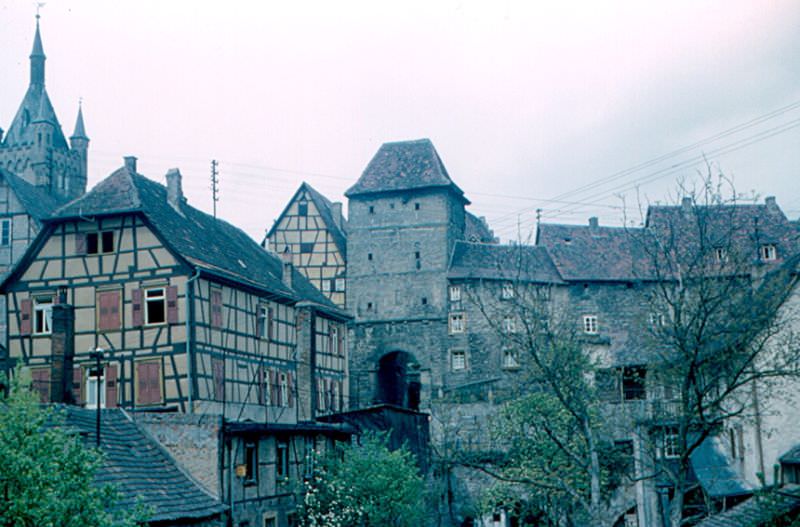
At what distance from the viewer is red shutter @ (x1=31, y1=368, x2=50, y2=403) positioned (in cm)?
3178

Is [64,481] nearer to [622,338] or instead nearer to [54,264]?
[54,264]

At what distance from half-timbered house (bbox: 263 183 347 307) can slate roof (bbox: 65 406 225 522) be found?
30152 millimetres

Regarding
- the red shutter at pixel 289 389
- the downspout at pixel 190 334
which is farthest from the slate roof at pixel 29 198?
the downspout at pixel 190 334

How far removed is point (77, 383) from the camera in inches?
1250

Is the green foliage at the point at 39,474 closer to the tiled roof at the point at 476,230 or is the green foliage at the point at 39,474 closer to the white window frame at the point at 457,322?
the white window frame at the point at 457,322

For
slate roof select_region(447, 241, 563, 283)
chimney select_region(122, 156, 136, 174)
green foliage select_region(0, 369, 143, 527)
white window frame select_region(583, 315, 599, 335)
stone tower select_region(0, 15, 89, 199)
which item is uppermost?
stone tower select_region(0, 15, 89, 199)

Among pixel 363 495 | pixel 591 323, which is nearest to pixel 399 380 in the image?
pixel 591 323

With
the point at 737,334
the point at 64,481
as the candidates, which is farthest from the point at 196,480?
the point at 737,334

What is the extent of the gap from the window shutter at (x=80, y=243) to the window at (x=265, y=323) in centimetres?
666

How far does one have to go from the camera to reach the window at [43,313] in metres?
32.8

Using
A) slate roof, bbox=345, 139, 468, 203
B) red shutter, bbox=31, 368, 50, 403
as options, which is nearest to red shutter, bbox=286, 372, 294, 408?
red shutter, bbox=31, 368, 50, 403

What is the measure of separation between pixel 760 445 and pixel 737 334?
344 inches

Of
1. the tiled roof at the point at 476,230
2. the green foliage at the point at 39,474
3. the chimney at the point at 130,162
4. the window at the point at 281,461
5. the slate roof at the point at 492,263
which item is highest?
Answer: the tiled roof at the point at 476,230

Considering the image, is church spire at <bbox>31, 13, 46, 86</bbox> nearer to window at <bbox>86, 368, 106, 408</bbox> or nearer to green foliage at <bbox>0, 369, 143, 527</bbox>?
window at <bbox>86, 368, 106, 408</bbox>
